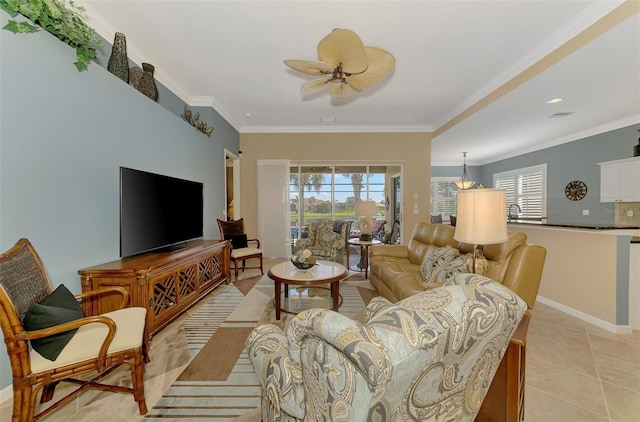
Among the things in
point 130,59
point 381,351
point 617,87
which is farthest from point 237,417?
point 617,87

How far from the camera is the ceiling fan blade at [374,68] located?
7.56ft

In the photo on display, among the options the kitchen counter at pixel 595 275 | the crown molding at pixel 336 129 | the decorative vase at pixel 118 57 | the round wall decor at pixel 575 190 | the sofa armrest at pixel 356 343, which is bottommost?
the kitchen counter at pixel 595 275

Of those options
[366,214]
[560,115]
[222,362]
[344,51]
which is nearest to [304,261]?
[222,362]

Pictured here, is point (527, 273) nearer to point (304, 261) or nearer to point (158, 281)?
point (304, 261)

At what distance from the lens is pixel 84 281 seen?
2.11 meters

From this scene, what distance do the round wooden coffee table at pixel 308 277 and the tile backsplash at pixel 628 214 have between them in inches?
224

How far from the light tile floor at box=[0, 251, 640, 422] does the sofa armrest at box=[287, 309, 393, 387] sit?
5.10ft

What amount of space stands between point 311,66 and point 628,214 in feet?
21.2

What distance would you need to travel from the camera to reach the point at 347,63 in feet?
7.54

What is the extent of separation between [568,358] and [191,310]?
3650 mm

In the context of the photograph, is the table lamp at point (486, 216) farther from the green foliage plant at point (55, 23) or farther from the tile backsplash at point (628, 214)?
the tile backsplash at point (628, 214)

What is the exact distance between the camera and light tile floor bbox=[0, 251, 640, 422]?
1.60 metres

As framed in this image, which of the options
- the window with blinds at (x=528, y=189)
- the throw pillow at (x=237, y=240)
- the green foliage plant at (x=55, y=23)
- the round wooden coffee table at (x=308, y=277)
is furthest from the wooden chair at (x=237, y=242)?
the window with blinds at (x=528, y=189)

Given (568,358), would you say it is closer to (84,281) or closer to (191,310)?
(191,310)
